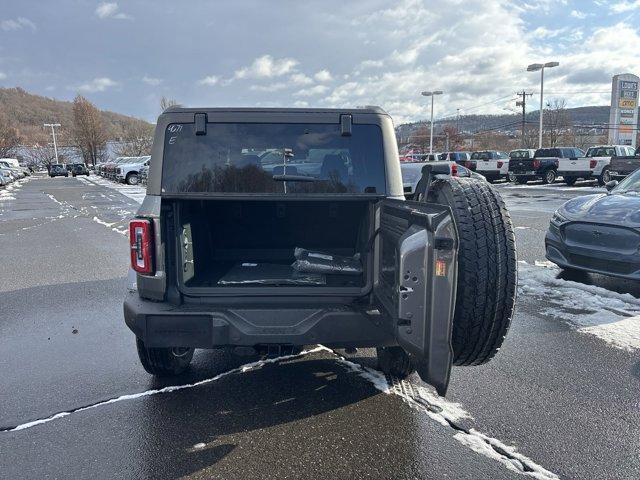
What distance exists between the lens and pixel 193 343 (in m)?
3.07

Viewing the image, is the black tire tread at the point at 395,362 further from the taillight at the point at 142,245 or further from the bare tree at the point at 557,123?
the bare tree at the point at 557,123

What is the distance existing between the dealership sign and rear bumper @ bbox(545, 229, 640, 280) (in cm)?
3719

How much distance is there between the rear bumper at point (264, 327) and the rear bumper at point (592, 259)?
383 cm

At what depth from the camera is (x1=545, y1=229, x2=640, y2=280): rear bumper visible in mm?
5449

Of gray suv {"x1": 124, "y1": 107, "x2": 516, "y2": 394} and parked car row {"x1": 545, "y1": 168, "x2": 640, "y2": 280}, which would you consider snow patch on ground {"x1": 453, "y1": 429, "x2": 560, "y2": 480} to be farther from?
parked car row {"x1": 545, "y1": 168, "x2": 640, "y2": 280}

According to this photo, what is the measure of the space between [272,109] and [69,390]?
2605 mm

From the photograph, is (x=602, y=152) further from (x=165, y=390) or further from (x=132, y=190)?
(x=165, y=390)

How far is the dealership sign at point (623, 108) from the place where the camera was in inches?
1483

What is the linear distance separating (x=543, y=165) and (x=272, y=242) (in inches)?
1000

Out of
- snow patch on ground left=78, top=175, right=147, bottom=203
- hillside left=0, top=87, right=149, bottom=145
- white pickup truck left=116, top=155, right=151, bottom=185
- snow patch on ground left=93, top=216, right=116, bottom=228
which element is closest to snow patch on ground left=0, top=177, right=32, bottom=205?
snow patch on ground left=78, top=175, right=147, bottom=203

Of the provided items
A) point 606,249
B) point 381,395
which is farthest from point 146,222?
point 606,249

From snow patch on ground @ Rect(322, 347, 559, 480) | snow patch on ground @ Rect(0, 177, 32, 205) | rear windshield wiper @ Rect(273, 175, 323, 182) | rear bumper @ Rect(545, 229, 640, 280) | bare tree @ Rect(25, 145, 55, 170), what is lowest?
snow patch on ground @ Rect(0, 177, 32, 205)

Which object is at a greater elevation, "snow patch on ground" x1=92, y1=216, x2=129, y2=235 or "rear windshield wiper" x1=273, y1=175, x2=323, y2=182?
"rear windshield wiper" x1=273, y1=175, x2=323, y2=182

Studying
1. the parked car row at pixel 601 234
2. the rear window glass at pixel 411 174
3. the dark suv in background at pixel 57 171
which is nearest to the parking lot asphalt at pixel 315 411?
the parked car row at pixel 601 234
